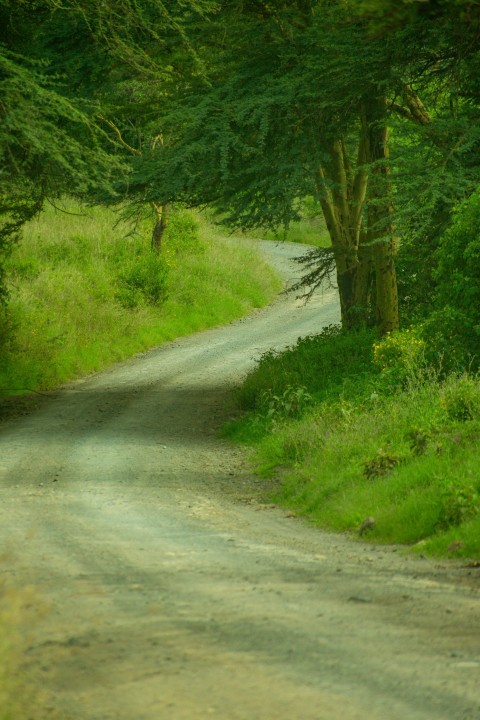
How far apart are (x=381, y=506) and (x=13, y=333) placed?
48.6 ft

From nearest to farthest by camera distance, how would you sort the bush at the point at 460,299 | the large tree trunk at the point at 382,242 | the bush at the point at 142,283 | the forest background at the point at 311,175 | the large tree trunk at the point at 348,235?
the forest background at the point at 311,175 → the bush at the point at 460,299 → the large tree trunk at the point at 382,242 → the large tree trunk at the point at 348,235 → the bush at the point at 142,283

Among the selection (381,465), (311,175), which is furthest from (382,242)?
(381,465)

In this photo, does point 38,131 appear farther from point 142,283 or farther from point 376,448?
point 142,283

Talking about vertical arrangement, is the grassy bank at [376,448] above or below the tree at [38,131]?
below

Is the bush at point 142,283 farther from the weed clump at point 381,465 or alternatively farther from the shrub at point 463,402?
the weed clump at point 381,465

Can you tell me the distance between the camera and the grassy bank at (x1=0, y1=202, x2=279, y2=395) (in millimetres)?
24125

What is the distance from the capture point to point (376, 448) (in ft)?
40.5

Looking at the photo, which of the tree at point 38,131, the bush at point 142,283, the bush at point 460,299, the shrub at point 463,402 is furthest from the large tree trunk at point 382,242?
the bush at point 142,283

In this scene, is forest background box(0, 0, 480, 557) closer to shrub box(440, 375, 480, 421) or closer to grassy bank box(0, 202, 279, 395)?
shrub box(440, 375, 480, 421)

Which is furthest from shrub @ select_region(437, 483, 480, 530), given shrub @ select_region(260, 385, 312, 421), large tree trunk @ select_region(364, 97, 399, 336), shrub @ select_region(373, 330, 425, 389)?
large tree trunk @ select_region(364, 97, 399, 336)

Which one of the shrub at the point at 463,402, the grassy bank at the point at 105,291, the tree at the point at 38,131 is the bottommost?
the shrub at the point at 463,402

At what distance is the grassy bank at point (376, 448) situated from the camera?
9.77 meters

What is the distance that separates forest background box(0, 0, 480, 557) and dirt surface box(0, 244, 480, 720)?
61.4 inches

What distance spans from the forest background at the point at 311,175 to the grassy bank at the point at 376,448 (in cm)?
4
